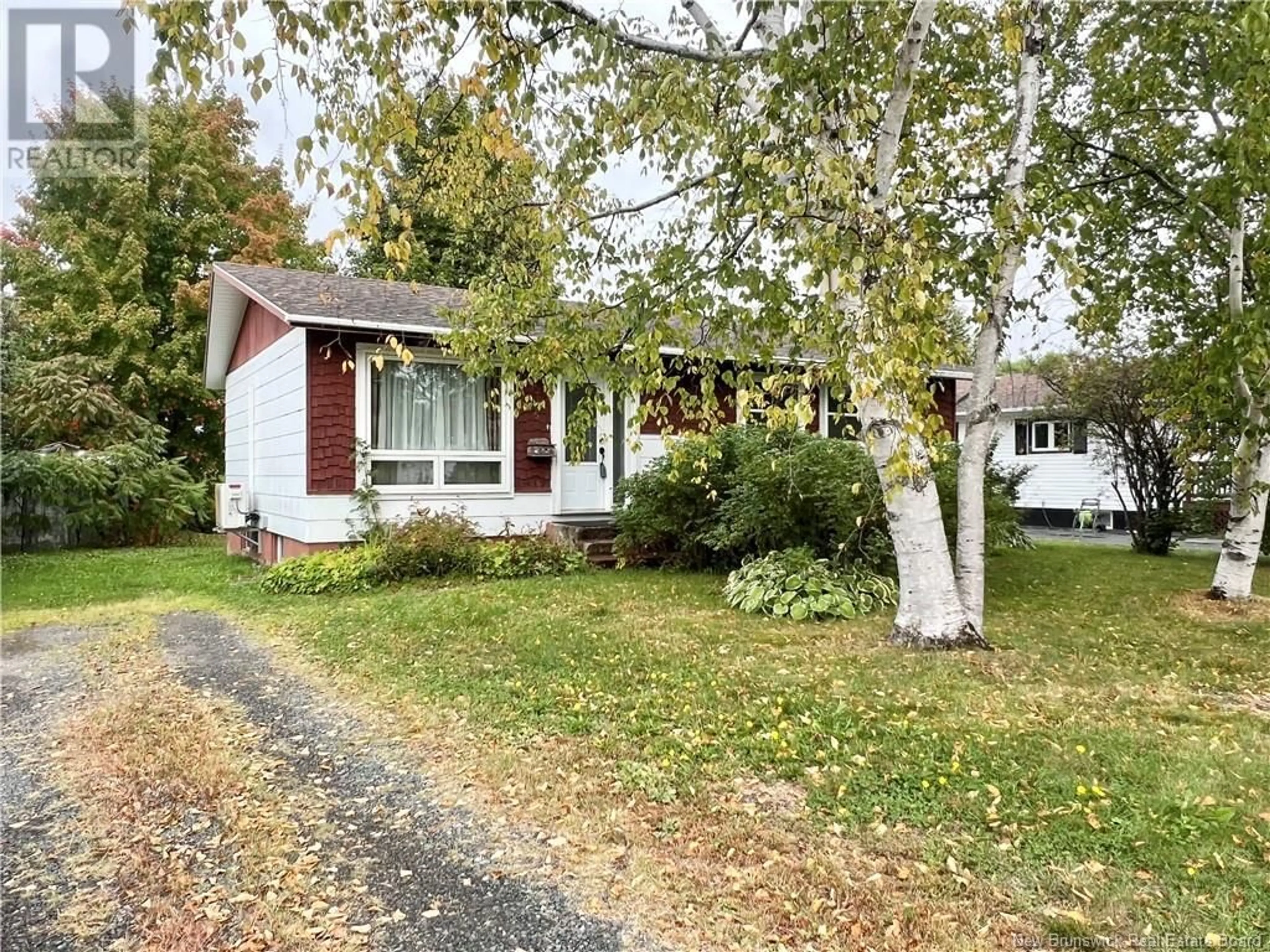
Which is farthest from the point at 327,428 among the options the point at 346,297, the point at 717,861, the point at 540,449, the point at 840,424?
the point at 717,861

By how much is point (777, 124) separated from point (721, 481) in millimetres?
5385

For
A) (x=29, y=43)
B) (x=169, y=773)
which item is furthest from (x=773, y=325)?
(x=29, y=43)

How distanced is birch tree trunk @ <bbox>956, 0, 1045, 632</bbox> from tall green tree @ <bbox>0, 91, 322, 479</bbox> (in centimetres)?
1638

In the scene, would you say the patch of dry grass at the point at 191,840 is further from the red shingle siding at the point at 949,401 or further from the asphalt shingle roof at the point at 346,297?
the red shingle siding at the point at 949,401

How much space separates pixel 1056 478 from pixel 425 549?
758 inches

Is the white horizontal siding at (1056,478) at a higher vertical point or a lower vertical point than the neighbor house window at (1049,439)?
lower

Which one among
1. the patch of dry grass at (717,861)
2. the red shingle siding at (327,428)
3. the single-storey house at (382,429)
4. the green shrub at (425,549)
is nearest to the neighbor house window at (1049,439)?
the single-storey house at (382,429)

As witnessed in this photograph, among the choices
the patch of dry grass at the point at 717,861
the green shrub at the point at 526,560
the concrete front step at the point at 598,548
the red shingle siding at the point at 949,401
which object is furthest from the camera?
the red shingle siding at the point at 949,401

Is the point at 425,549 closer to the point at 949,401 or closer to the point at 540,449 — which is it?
the point at 540,449

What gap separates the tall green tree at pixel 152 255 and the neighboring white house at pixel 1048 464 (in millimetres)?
18768

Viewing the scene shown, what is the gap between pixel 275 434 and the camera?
36.5 feet

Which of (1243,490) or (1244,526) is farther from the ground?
(1243,490)

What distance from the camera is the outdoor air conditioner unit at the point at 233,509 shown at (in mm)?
12141

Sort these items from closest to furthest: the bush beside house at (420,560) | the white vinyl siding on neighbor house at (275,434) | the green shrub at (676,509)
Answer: the bush beside house at (420,560) < the green shrub at (676,509) < the white vinyl siding on neighbor house at (275,434)
